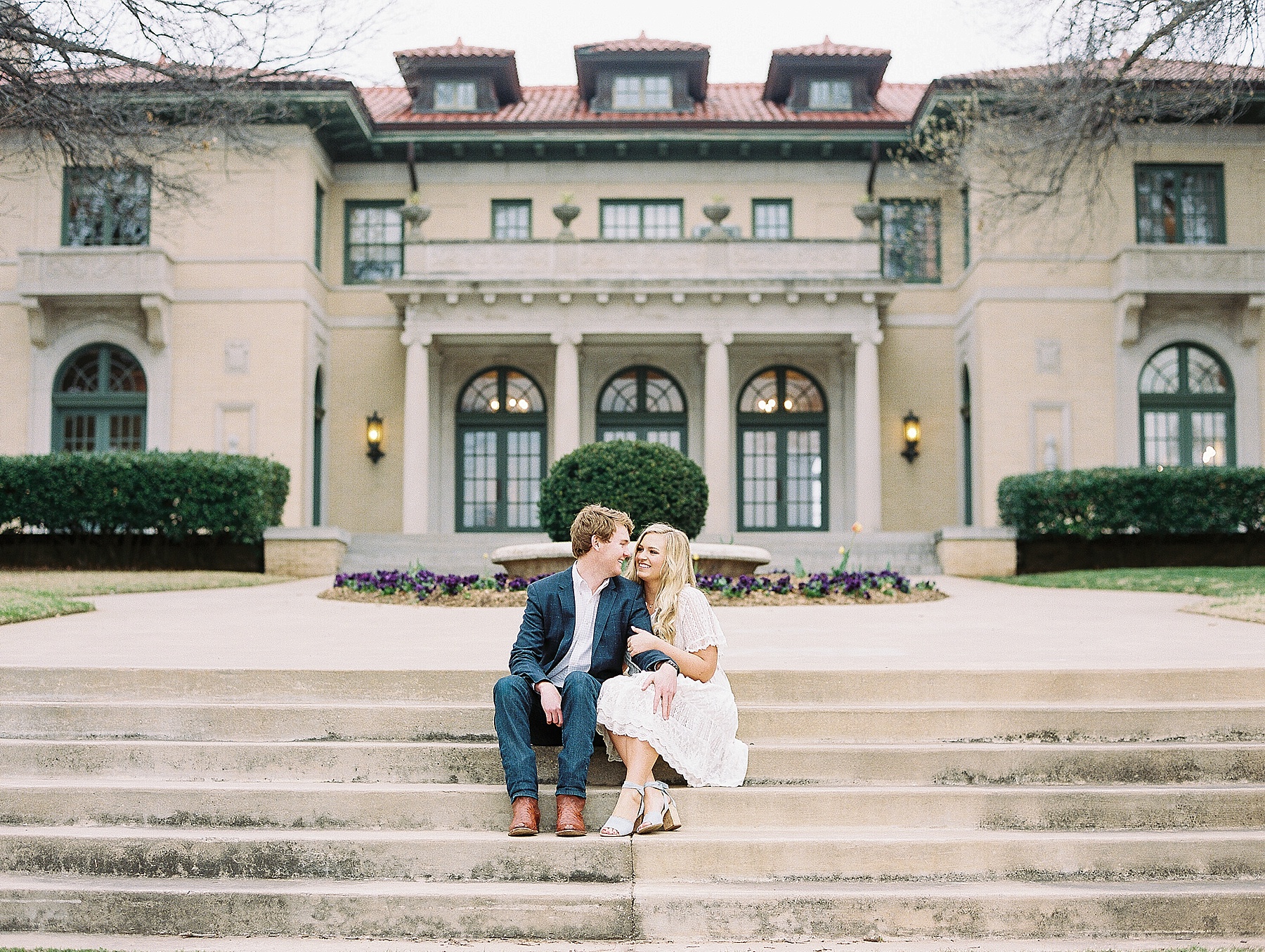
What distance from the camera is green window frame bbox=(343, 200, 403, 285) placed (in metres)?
25.0

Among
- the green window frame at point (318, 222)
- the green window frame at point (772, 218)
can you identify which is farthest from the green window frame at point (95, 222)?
the green window frame at point (772, 218)

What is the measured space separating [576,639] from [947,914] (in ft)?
6.84

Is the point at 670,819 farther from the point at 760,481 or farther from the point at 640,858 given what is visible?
the point at 760,481

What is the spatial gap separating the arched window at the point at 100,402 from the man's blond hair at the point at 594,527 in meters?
19.6

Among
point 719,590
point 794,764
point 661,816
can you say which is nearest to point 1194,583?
point 719,590

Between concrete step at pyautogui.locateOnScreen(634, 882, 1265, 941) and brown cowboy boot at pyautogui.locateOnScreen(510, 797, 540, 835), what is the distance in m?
0.58

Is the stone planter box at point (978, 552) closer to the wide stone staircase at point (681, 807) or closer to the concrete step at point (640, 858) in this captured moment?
the wide stone staircase at point (681, 807)

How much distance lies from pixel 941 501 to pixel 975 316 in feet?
13.2

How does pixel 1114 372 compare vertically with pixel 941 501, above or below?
above

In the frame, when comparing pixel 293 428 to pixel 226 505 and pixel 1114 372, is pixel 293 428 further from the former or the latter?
pixel 1114 372

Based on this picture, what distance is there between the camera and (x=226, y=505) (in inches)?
730

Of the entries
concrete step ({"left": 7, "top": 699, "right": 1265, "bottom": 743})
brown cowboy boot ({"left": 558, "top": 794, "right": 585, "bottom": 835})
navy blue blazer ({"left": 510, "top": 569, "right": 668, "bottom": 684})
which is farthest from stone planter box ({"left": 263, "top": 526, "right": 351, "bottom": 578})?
brown cowboy boot ({"left": 558, "top": 794, "right": 585, "bottom": 835})

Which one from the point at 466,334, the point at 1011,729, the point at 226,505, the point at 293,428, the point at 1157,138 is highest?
the point at 1157,138

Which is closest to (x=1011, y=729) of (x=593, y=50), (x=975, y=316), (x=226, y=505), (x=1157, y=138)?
(x=226, y=505)
